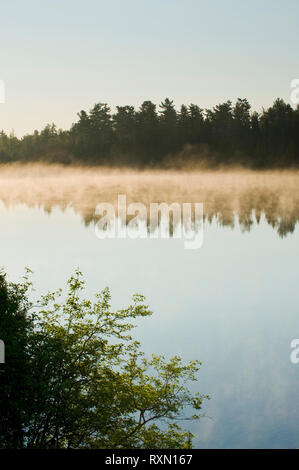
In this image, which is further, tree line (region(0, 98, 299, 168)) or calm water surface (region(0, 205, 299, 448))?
tree line (region(0, 98, 299, 168))

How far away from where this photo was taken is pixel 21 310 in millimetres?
26703

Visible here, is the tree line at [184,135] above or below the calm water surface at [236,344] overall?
above

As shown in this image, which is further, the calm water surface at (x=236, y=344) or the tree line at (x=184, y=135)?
the tree line at (x=184, y=135)

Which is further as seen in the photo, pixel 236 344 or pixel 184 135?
pixel 184 135

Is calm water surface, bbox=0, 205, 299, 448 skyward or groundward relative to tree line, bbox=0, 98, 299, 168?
groundward

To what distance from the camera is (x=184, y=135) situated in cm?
15888

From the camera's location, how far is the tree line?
493 feet

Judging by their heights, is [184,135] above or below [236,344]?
above

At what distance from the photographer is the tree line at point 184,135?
493ft

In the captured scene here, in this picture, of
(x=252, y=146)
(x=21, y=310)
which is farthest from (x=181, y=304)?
(x=21, y=310)

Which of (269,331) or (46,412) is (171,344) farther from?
(46,412)
